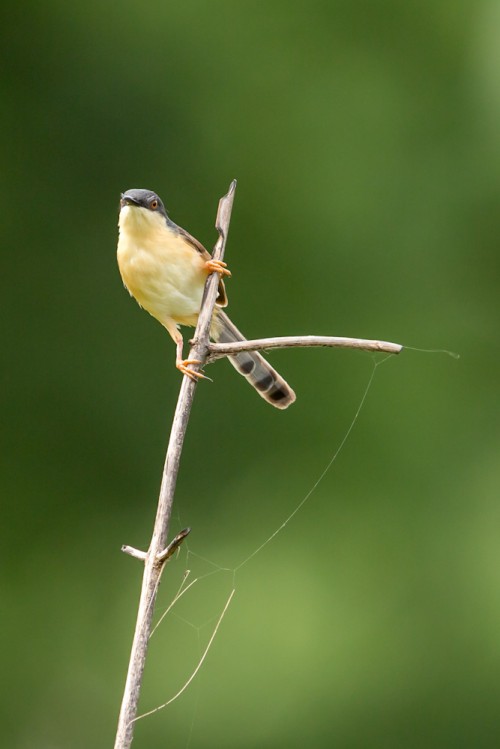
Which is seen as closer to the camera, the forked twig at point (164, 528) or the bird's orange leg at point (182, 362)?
the forked twig at point (164, 528)

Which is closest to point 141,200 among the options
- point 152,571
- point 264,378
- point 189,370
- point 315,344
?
point 264,378

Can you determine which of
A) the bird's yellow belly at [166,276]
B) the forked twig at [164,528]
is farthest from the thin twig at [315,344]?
the bird's yellow belly at [166,276]

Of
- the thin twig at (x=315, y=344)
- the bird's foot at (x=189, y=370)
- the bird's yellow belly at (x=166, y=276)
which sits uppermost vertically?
the bird's yellow belly at (x=166, y=276)

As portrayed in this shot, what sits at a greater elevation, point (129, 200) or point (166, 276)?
point (129, 200)

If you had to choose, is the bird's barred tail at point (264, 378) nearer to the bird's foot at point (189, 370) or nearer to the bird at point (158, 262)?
the bird at point (158, 262)

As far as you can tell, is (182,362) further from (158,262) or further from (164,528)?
(164,528)

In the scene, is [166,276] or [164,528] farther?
[166,276]

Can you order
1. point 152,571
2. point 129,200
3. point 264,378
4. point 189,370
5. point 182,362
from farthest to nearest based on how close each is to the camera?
point 264,378 < point 129,200 < point 182,362 < point 189,370 < point 152,571

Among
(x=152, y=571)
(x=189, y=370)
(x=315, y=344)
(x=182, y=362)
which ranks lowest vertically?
(x=152, y=571)

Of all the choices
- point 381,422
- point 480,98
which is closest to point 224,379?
point 381,422

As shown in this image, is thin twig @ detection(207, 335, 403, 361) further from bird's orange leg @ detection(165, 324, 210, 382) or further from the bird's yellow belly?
the bird's yellow belly

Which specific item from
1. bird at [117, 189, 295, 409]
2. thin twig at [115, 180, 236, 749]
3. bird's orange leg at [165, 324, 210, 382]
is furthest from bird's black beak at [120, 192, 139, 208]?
thin twig at [115, 180, 236, 749]

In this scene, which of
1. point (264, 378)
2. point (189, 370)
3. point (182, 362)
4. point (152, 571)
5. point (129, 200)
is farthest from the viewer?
point (264, 378)

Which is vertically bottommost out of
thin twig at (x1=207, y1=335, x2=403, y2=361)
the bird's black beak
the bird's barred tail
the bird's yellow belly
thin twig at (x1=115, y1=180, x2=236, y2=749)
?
thin twig at (x1=115, y1=180, x2=236, y2=749)
